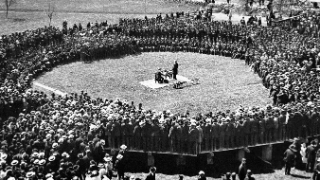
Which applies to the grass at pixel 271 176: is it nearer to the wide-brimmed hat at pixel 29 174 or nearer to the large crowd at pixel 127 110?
the large crowd at pixel 127 110

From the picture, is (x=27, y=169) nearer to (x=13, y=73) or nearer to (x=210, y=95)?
(x=13, y=73)

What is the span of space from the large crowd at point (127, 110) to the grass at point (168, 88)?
3.34 feet

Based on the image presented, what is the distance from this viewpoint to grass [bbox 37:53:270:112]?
100.0ft

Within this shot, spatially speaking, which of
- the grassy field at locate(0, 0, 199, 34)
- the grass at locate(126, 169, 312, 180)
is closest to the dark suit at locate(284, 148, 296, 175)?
the grass at locate(126, 169, 312, 180)

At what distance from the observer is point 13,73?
30812 mm

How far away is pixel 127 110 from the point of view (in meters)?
24.2

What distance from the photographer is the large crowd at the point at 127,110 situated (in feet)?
67.5

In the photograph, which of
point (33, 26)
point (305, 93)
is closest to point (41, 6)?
point (33, 26)

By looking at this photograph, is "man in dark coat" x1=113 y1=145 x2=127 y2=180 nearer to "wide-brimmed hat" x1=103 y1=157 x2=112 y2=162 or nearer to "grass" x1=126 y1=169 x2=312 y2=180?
"wide-brimmed hat" x1=103 y1=157 x2=112 y2=162

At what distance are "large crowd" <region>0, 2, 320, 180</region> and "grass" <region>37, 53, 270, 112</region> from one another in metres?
1.02

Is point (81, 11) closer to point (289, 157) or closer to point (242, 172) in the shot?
point (289, 157)

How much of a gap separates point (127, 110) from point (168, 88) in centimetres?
884

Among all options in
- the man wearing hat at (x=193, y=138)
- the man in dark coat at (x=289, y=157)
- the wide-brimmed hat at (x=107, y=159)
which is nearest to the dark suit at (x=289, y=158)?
the man in dark coat at (x=289, y=157)

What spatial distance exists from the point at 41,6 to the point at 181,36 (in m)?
24.2
